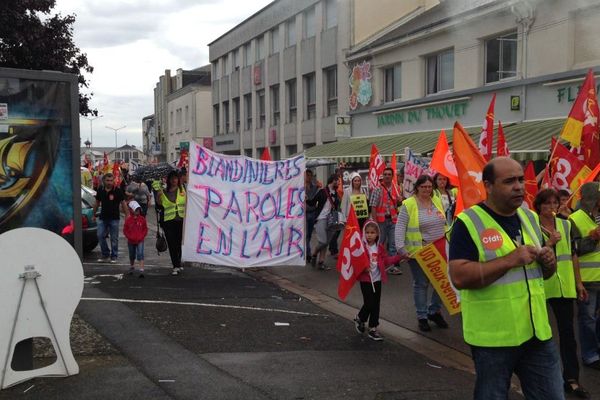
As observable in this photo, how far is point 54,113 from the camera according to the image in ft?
19.2

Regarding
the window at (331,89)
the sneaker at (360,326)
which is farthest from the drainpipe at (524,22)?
the window at (331,89)

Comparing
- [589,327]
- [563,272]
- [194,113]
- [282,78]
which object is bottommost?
[589,327]

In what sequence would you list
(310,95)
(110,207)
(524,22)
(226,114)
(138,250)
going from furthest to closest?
(226,114)
(310,95)
(524,22)
(110,207)
(138,250)

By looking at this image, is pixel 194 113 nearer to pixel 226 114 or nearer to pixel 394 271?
pixel 226 114

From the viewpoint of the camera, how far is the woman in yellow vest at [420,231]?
287 inches

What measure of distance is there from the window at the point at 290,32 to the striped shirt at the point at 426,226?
80.4 feet

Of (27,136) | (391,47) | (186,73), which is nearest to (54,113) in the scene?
(27,136)

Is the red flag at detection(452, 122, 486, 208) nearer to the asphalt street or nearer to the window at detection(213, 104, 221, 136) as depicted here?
the asphalt street

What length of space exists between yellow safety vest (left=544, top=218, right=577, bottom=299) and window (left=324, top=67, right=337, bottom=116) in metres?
21.8

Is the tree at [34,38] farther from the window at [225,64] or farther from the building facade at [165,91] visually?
the building facade at [165,91]

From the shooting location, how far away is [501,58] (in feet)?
55.7

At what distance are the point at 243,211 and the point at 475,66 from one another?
9.70 metres

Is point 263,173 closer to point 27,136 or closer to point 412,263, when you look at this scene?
point 412,263

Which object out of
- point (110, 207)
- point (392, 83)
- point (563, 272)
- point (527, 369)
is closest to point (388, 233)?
point (110, 207)
